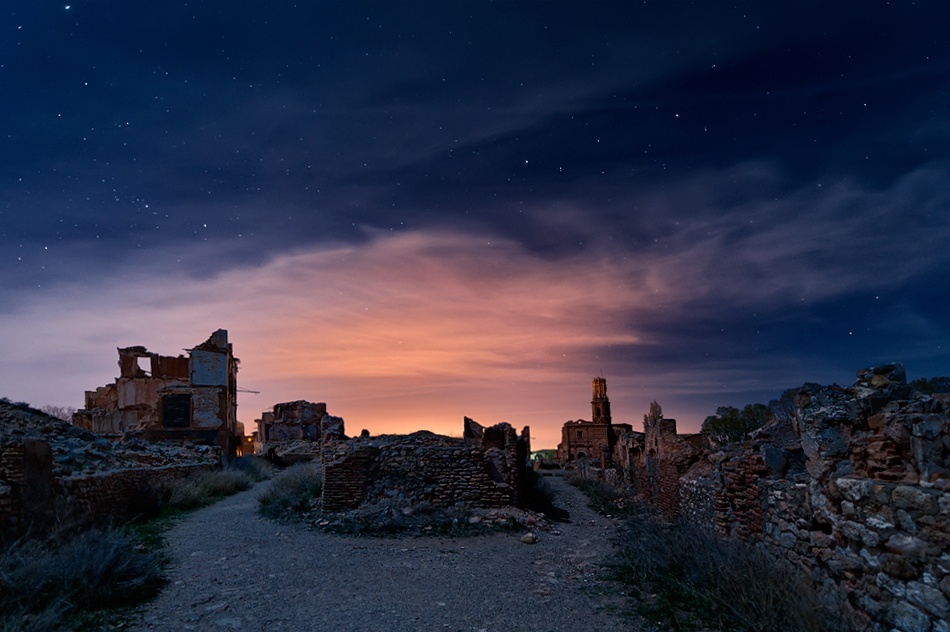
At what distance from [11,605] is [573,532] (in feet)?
35.0

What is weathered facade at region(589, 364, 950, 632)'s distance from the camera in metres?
4.44

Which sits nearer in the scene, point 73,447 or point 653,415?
point 73,447

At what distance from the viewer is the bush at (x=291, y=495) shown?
1519 centimetres

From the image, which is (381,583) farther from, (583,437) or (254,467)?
(583,437)

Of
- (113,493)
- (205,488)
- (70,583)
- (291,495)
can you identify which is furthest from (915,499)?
(205,488)

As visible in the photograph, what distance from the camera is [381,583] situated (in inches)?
348

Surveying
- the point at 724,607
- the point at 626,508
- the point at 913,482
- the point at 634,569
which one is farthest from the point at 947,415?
the point at 626,508

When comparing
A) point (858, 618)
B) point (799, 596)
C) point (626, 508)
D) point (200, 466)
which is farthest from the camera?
point (200, 466)

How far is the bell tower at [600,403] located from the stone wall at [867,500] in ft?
184

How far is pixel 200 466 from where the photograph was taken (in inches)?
925

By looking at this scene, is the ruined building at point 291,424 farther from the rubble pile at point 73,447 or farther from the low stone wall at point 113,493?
the low stone wall at point 113,493

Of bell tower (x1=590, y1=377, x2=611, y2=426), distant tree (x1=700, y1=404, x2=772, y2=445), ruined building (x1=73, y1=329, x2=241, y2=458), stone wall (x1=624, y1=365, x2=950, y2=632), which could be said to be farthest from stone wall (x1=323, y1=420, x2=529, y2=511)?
bell tower (x1=590, y1=377, x2=611, y2=426)

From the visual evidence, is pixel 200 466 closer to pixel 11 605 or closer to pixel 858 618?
pixel 11 605

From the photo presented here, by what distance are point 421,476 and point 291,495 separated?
436 centimetres
